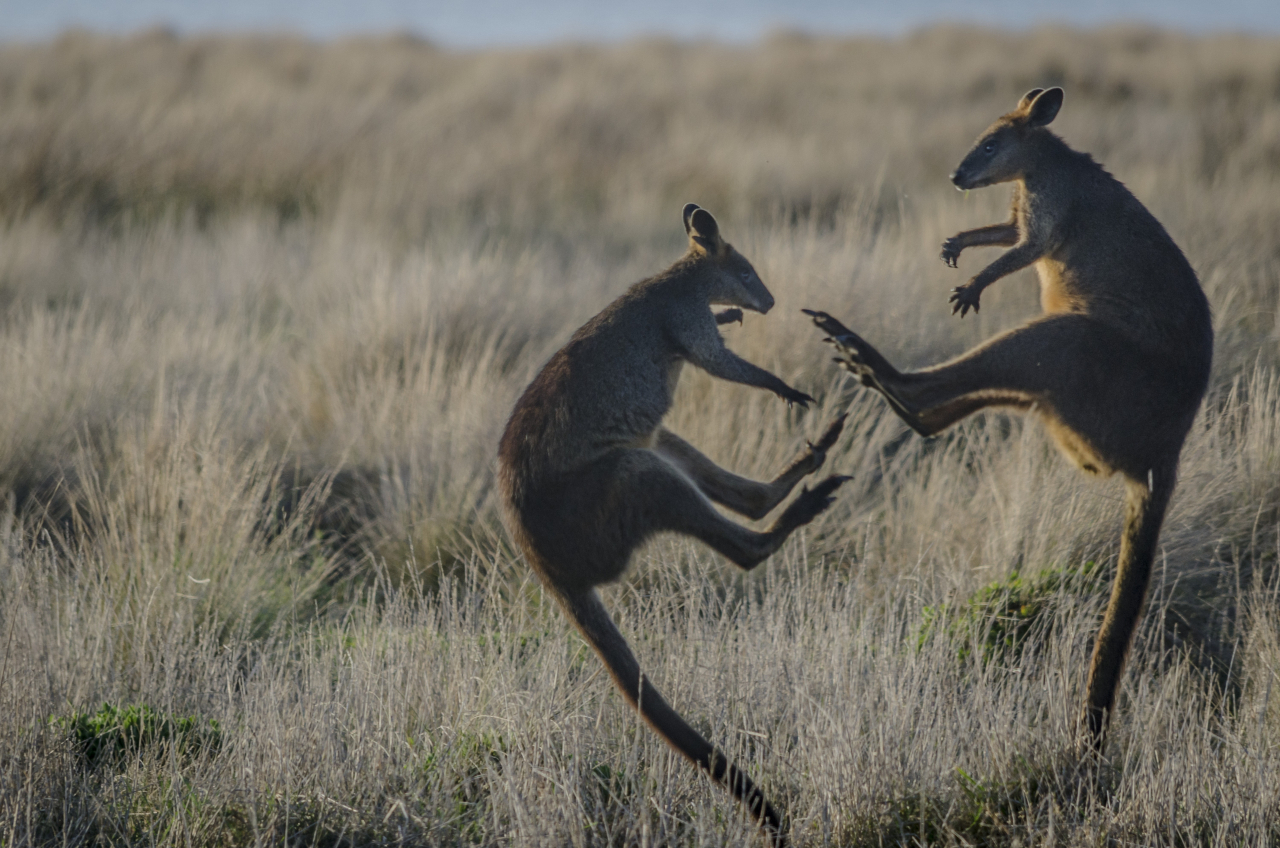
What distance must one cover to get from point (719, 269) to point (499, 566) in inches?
85.0

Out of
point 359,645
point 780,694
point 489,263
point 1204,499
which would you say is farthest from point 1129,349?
point 489,263

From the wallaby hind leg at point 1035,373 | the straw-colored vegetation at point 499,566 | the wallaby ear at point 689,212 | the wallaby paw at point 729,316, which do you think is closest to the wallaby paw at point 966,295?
the wallaby hind leg at point 1035,373

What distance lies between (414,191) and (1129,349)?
10.5m

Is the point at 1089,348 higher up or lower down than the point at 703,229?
lower down

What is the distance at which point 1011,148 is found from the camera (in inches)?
125

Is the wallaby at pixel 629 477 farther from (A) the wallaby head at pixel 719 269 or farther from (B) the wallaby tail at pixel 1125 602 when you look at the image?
(B) the wallaby tail at pixel 1125 602

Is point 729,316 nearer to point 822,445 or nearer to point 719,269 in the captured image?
point 719,269

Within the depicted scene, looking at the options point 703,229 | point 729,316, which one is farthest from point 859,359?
point 703,229

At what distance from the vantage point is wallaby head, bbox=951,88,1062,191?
315cm

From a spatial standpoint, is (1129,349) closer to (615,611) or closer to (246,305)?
(615,611)

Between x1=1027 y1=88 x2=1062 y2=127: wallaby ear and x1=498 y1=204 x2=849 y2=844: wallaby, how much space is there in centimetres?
109

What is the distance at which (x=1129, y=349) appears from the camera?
2.88 metres

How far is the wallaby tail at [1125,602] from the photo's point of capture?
303 cm

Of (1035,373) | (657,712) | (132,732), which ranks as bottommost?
(132,732)
